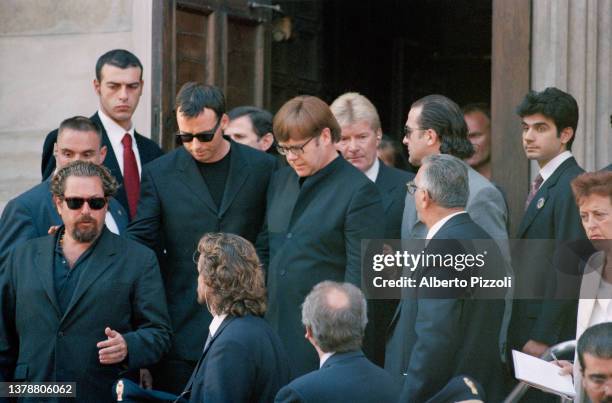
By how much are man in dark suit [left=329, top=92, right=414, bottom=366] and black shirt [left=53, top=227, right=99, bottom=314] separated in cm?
150

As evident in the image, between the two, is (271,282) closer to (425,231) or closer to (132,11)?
(425,231)

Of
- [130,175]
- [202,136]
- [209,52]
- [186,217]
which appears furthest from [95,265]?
[209,52]

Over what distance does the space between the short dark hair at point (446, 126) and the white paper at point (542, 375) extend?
1.30m

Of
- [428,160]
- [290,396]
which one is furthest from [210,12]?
[290,396]

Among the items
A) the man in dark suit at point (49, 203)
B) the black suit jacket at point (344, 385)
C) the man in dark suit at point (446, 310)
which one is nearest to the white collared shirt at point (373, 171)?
the man in dark suit at point (446, 310)

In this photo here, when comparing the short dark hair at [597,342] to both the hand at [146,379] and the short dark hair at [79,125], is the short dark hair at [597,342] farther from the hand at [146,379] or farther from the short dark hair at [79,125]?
the short dark hair at [79,125]

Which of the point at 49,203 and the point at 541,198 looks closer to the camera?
the point at 541,198

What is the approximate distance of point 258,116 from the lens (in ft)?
28.1

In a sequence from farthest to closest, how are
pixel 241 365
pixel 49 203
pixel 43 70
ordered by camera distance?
1. pixel 43 70
2. pixel 49 203
3. pixel 241 365

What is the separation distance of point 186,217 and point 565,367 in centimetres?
210

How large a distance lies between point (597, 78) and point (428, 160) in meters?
2.29

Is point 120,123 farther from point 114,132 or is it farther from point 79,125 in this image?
point 79,125

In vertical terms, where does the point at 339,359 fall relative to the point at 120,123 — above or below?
below

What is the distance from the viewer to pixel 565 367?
253 inches
